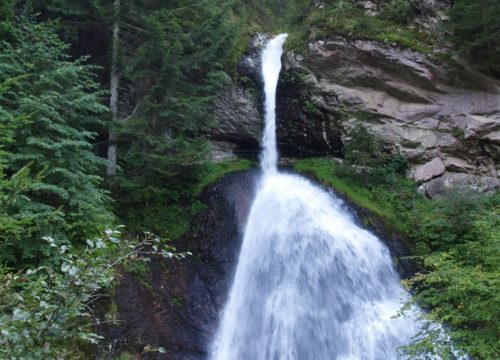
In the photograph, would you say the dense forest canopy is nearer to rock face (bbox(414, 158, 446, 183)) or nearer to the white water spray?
rock face (bbox(414, 158, 446, 183))

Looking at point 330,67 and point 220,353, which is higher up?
point 330,67

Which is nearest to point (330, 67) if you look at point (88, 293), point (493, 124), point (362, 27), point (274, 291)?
point (362, 27)

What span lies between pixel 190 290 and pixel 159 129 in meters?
4.34

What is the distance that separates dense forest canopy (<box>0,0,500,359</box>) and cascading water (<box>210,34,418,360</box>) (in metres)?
→ 1.17

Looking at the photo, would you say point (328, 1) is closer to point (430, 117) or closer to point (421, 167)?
point (430, 117)

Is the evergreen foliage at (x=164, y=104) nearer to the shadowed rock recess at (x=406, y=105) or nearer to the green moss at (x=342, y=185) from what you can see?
the shadowed rock recess at (x=406, y=105)

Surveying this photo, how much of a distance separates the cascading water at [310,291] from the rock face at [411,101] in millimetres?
3711

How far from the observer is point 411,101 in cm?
1256

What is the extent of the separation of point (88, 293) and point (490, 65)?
13.5 m

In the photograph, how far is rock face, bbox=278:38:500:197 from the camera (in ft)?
39.5

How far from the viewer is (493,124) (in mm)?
11859

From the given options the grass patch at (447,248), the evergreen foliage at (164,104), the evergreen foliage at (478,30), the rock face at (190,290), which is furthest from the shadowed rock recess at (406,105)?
the rock face at (190,290)

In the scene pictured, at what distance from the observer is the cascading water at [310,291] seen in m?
7.32

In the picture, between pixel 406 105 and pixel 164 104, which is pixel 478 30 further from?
pixel 164 104
